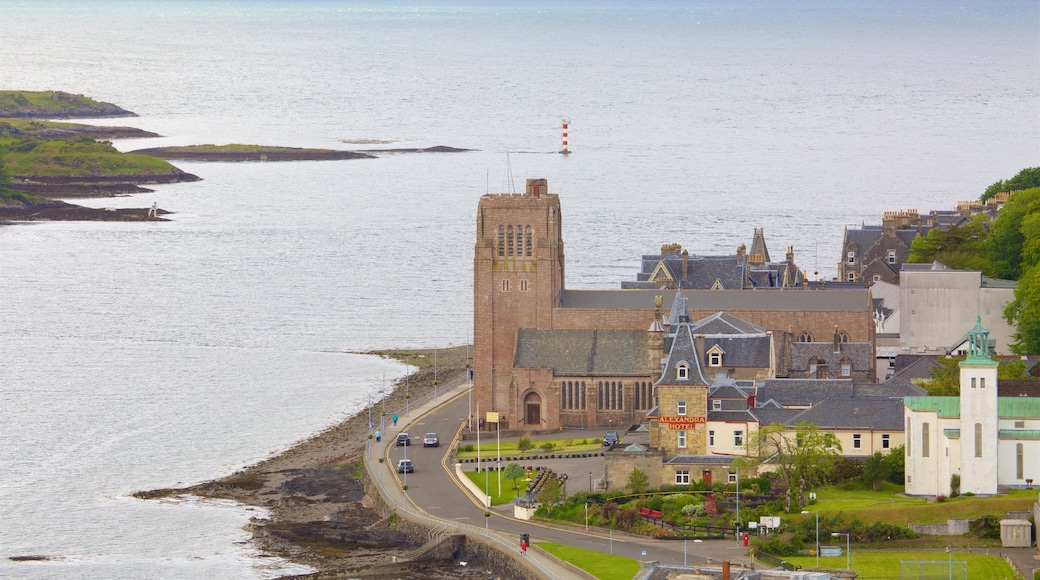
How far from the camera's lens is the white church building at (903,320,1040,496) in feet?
275

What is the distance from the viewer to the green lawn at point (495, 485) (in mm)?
93438

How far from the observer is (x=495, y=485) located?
314 ft

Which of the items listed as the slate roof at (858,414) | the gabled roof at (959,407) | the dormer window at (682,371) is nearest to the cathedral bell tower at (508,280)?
the dormer window at (682,371)

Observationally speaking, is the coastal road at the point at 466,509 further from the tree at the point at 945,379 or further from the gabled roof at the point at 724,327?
the tree at the point at 945,379

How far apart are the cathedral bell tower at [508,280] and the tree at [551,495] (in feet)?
68.3

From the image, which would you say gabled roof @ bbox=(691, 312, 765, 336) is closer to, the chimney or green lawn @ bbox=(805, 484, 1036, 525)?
the chimney

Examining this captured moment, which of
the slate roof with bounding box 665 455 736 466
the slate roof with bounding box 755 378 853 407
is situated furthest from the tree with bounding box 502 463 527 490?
the slate roof with bounding box 755 378 853 407

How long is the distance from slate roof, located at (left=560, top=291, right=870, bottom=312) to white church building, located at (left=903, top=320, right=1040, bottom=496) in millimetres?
25677

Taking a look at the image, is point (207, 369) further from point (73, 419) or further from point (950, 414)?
point (950, 414)

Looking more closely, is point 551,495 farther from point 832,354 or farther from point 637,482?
point 832,354

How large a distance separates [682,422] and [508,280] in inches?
857

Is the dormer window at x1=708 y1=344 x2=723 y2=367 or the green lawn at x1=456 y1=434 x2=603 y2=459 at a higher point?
the dormer window at x1=708 y1=344 x2=723 y2=367

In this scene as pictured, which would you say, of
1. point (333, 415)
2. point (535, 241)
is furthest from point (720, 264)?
point (333, 415)

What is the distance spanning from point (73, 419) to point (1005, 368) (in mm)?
50066
